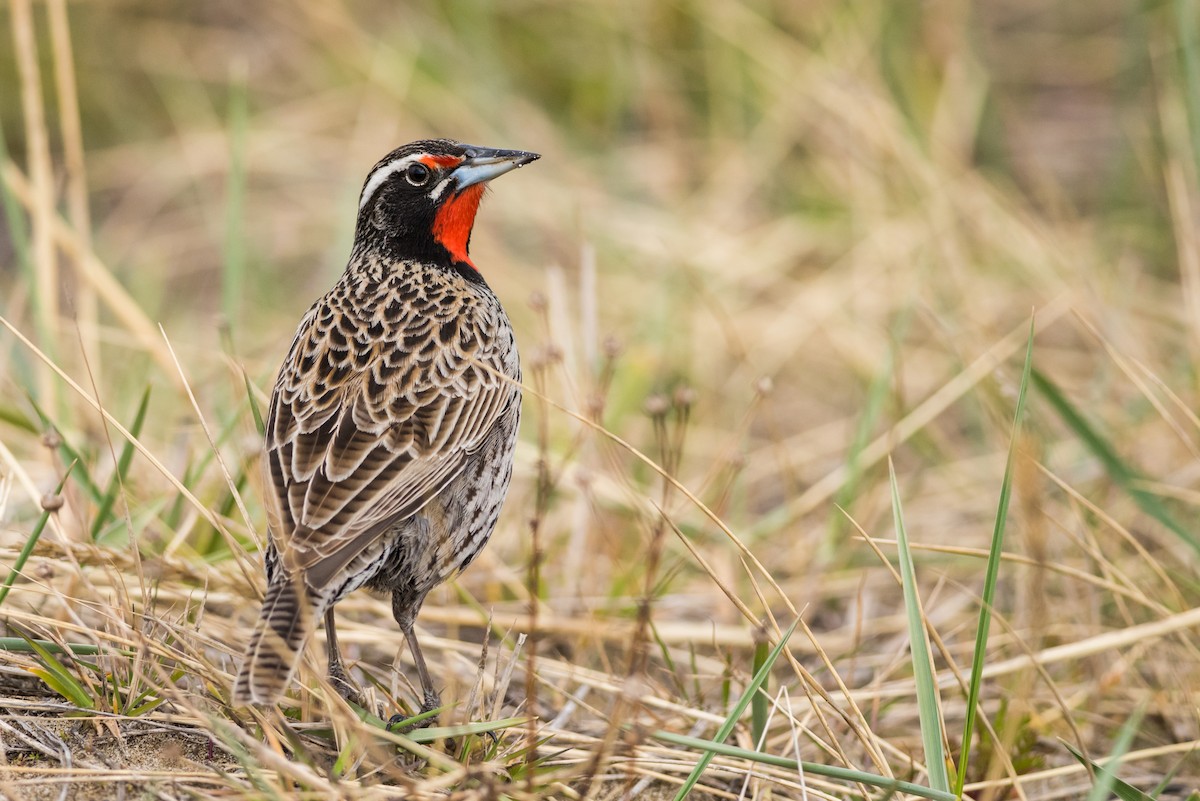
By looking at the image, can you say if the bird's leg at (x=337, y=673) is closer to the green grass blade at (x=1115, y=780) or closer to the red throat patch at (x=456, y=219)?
the red throat patch at (x=456, y=219)

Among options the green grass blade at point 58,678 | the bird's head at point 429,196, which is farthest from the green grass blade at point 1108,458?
the green grass blade at point 58,678

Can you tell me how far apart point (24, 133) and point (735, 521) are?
6209 mm

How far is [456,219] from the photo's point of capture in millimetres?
4820

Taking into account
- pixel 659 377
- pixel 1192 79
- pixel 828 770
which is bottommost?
pixel 828 770

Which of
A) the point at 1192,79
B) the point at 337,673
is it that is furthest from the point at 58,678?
the point at 1192,79

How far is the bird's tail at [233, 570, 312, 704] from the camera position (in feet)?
10.3

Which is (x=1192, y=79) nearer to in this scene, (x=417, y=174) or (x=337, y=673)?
(x=417, y=174)

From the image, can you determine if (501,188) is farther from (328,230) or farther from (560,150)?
(328,230)

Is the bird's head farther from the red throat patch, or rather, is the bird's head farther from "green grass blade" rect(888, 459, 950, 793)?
"green grass blade" rect(888, 459, 950, 793)

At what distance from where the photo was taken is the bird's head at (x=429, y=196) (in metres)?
4.70

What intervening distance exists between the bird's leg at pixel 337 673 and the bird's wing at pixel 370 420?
0.40m

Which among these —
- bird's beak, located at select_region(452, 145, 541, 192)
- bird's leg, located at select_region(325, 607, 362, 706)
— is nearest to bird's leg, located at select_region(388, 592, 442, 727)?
bird's leg, located at select_region(325, 607, 362, 706)

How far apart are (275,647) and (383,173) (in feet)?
6.82

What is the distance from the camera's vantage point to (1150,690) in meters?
4.75
